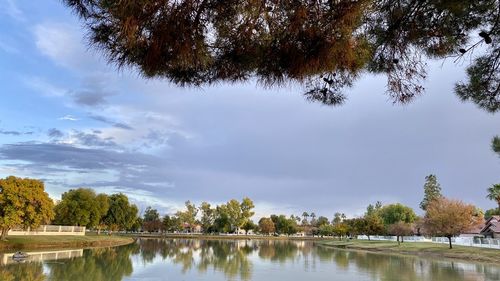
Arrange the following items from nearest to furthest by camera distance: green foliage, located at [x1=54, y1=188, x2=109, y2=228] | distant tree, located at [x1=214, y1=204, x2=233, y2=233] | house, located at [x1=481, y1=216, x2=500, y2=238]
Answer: green foliage, located at [x1=54, y1=188, x2=109, y2=228]
house, located at [x1=481, y1=216, x2=500, y2=238]
distant tree, located at [x1=214, y1=204, x2=233, y2=233]

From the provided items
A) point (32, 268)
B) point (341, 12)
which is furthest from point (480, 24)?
point (32, 268)

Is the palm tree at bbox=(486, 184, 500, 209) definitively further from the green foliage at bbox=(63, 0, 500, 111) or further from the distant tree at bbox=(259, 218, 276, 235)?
the distant tree at bbox=(259, 218, 276, 235)

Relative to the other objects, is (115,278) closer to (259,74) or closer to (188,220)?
(259,74)

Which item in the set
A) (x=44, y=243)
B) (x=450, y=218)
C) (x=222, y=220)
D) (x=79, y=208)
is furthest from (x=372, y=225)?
(x=44, y=243)

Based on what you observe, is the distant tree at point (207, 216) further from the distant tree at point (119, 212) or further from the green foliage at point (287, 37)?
the green foliage at point (287, 37)

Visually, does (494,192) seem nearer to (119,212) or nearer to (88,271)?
(88,271)

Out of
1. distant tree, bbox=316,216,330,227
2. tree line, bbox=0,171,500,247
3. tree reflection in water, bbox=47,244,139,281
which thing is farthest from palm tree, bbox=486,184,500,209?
distant tree, bbox=316,216,330,227

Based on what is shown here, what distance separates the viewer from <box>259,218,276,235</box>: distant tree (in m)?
101

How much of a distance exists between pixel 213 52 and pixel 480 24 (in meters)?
4.21

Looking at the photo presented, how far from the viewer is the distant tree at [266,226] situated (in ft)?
333

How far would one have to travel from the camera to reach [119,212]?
6175 cm

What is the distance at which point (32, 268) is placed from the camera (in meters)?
19.9

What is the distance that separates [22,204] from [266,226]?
247 ft

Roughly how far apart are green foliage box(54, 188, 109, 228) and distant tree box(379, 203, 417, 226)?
51046mm
